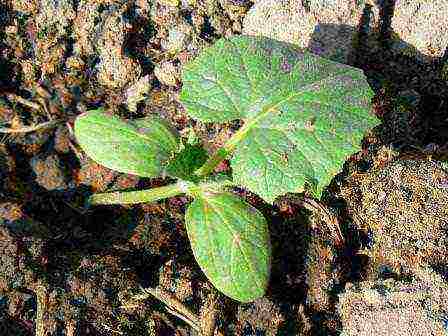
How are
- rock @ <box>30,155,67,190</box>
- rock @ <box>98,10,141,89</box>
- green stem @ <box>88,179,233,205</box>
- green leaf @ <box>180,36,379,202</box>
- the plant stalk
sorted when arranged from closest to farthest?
green leaf @ <box>180,36,379,202</box> → the plant stalk → green stem @ <box>88,179,233,205</box> → rock @ <box>30,155,67,190</box> → rock @ <box>98,10,141,89</box>

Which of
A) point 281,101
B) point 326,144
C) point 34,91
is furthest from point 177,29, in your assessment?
point 326,144

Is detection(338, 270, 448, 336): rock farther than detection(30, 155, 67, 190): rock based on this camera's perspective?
No

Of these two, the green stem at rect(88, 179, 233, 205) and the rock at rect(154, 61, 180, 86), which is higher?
the rock at rect(154, 61, 180, 86)

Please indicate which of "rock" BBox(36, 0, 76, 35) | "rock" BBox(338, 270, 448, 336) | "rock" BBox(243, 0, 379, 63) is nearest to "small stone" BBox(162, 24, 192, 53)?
"rock" BBox(243, 0, 379, 63)

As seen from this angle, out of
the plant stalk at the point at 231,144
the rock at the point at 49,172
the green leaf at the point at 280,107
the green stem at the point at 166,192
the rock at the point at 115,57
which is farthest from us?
the rock at the point at 115,57

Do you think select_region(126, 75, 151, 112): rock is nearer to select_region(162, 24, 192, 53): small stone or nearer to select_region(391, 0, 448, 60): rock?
select_region(162, 24, 192, 53): small stone

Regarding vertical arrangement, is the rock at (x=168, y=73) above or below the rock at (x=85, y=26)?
below

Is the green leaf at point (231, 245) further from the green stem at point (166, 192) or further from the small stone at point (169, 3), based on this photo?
the small stone at point (169, 3)

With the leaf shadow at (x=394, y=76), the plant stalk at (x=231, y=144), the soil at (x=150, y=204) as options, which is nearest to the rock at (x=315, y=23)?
the leaf shadow at (x=394, y=76)
